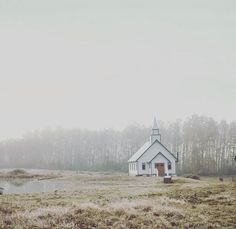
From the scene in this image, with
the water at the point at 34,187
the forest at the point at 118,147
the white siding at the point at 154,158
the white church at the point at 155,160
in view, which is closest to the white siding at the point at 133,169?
the white church at the point at 155,160

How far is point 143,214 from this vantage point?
17953mm

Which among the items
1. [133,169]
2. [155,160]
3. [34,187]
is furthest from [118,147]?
[34,187]

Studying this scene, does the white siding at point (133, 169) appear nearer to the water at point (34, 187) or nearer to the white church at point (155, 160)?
the white church at point (155, 160)

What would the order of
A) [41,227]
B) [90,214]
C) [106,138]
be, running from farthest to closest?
[106,138] < [90,214] < [41,227]

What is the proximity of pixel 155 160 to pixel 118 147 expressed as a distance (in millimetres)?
69449

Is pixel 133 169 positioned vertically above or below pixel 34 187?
above

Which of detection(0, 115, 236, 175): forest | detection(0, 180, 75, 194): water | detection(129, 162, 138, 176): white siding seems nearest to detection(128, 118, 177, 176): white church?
detection(129, 162, 138, 176): white siding

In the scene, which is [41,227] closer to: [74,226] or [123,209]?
[74,226]

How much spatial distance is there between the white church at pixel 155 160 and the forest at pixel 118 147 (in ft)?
57.2

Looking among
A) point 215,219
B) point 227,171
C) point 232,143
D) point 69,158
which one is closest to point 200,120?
point 232,143

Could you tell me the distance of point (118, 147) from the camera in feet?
465

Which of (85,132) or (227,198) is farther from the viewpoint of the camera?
(85,132)

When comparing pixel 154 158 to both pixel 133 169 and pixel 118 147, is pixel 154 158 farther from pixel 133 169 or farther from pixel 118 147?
pixel 118 147

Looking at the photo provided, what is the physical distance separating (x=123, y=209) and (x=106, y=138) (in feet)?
411
